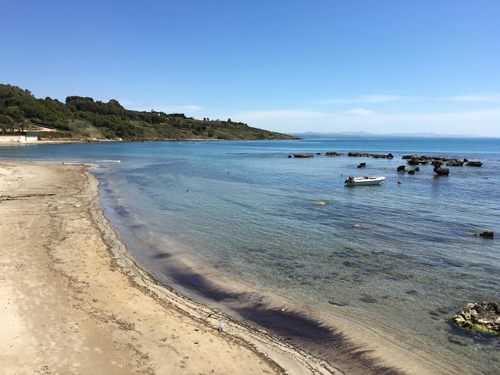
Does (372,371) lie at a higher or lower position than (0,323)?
lower

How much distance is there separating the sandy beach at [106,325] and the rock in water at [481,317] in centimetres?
482

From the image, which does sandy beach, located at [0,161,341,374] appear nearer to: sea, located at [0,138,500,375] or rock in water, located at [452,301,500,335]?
sea, located at [0,138,500,375]

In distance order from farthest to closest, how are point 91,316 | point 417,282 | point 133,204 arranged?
1. point 133,204
2. point 417,282
3. point 91,316

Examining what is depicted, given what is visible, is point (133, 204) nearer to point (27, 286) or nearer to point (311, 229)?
point (311, 229)

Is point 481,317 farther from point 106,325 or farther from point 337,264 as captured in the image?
point 106,325

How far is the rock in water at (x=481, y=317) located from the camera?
9.87 meters

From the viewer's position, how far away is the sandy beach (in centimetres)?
754

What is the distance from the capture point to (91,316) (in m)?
9.48

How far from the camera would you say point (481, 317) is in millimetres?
10133

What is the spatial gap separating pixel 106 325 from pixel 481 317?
1047 centimetres

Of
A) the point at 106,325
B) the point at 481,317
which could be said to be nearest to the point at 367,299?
the point at 481,317

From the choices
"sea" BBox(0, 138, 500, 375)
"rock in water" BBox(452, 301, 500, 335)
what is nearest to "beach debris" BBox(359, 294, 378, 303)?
"sea" BBox(0, 138, 500, 375)

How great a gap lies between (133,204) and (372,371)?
921 inches

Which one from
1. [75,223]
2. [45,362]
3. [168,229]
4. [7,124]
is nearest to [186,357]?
[45,362]
